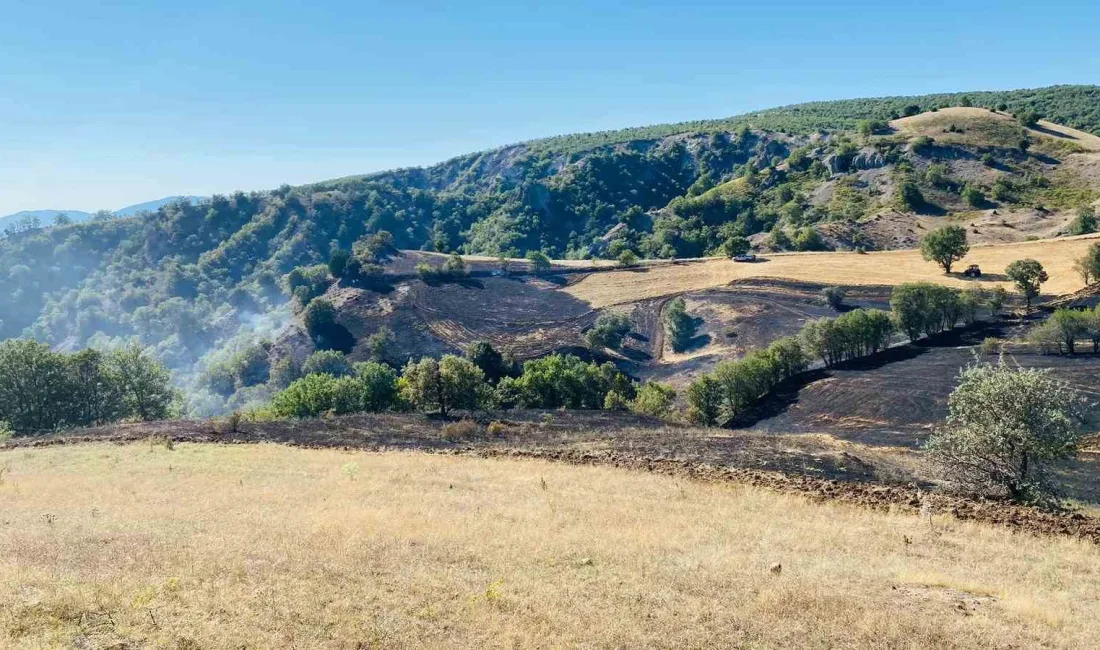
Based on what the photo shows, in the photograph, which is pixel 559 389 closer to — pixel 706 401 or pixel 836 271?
pixel 706 401

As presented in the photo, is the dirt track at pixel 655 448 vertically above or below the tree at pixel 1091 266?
below

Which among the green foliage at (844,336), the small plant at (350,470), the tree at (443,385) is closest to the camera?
the small plant at (350,470)

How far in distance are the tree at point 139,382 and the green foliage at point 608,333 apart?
5655cm

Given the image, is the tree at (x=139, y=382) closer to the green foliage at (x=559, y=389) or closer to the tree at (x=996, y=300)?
the green foliage at (x=559, y=389)

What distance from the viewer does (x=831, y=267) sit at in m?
113

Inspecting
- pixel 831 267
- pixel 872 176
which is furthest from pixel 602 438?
pixel 872 176

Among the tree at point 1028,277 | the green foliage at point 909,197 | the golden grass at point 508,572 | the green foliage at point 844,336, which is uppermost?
the green foliage at point 909,197

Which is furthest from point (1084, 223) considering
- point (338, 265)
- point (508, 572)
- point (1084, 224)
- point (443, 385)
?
point (338, 265)

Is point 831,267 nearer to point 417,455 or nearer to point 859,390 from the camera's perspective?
point 859,390

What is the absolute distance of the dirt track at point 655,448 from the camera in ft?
87.0

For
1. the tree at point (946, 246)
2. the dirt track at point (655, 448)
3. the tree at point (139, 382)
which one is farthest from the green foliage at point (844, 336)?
the tree at point (139, 382)

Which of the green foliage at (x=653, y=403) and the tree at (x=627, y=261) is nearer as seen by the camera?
the green foliage at (x=653, y=403)

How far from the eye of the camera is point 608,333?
326ft

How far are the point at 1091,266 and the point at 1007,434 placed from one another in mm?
77426
